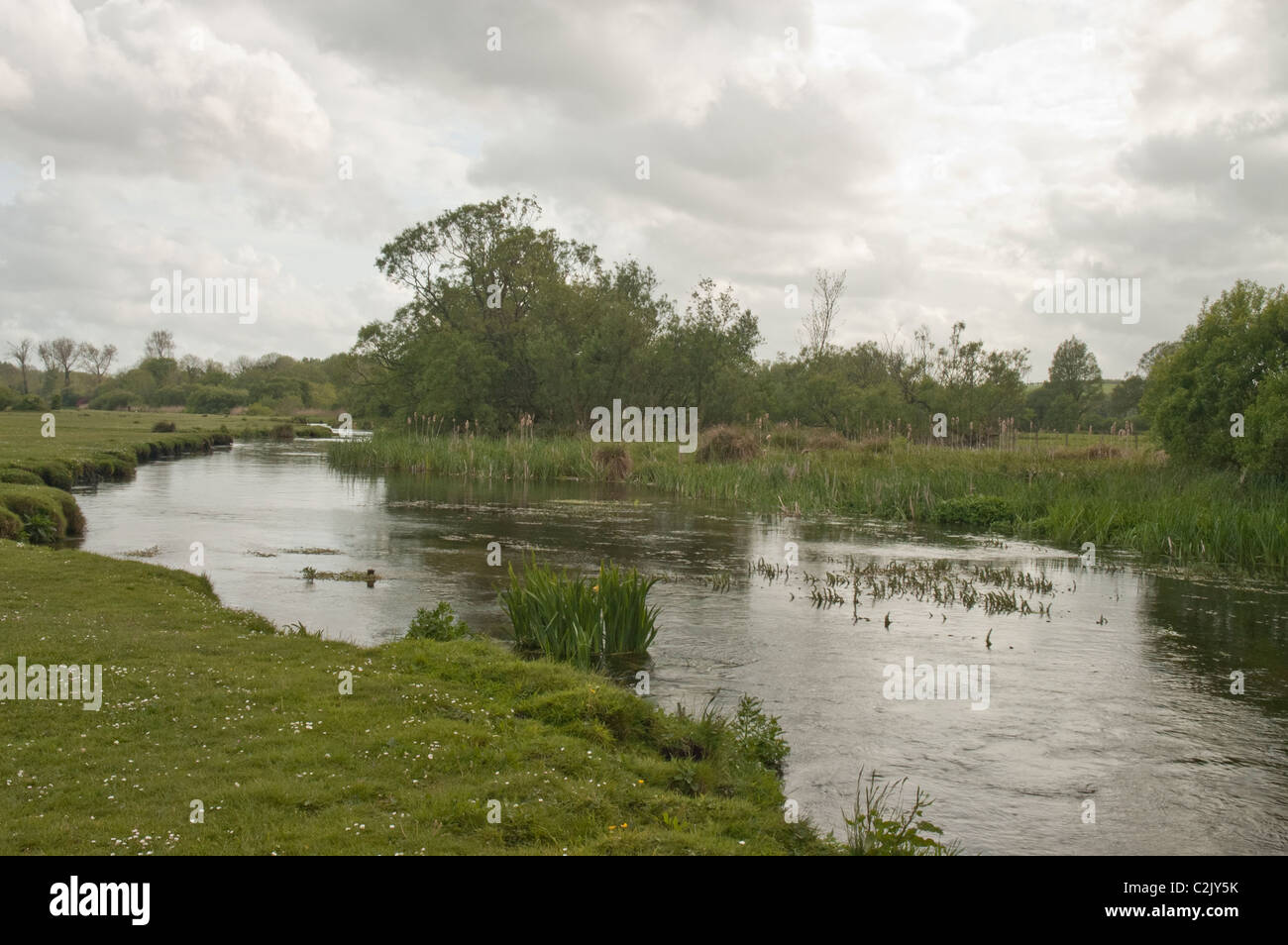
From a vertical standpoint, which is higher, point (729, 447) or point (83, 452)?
point (729, 447)

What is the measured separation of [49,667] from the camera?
7.35 metres

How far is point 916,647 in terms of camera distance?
37.6ft

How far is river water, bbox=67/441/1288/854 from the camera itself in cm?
690

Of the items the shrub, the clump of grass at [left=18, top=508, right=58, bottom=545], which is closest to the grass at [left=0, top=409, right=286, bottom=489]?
the clump of grass at [left=18, top=508, right=58, bottom=545]

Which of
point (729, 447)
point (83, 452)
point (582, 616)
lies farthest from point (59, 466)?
point (729, 447)

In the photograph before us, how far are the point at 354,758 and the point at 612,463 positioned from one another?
30169 millimetres

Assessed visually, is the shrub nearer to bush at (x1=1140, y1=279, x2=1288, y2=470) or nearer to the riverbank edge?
bush at (x1=1140, y1=279, x2=1288, y2=470)

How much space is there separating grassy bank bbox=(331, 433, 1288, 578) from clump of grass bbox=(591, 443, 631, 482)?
50mm

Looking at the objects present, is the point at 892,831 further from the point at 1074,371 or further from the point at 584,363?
the point at 1074,371

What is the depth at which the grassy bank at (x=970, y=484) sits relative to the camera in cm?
1889
